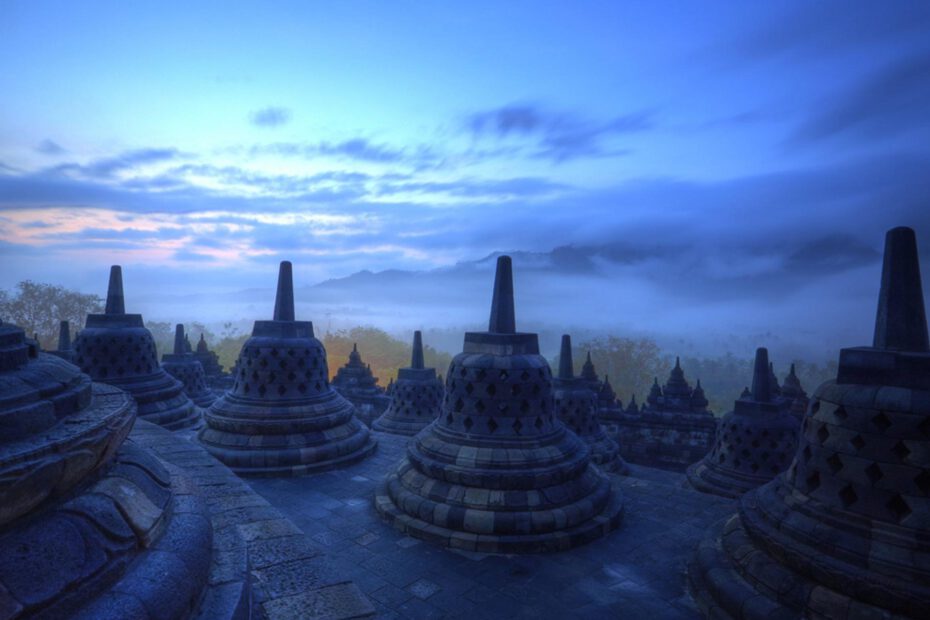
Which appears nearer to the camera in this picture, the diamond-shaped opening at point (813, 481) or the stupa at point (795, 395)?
the diamond-shaped opening at point (813, 481)

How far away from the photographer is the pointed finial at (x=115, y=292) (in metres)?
11.4

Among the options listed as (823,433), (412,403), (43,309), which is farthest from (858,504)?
(43,309)

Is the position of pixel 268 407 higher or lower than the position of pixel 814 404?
lower

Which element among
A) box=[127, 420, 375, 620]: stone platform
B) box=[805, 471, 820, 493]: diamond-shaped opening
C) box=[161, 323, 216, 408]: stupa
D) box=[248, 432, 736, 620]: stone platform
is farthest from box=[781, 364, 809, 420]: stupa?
box=[161, 323, 216, 408]: stupa

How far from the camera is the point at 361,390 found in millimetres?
20578

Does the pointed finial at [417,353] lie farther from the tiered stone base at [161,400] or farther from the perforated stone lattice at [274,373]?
the tiered stone base at [161,400]

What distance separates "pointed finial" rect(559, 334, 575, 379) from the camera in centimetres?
1276

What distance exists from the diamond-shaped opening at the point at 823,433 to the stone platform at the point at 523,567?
217 centimetres

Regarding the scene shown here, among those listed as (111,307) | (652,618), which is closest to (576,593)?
(652,618)

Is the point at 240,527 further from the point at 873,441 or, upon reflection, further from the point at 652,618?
the point at 873,441

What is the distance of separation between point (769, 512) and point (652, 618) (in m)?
1.62

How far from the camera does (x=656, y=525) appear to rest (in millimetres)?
7051

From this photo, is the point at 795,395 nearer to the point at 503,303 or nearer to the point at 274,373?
Answer: the point at 503,303

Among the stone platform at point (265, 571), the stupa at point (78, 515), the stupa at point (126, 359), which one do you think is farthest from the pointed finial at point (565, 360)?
the stupa at point (78, 515)
